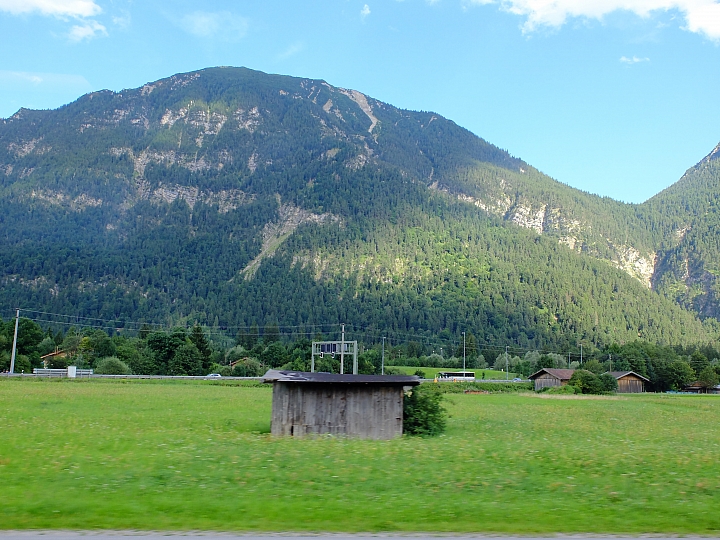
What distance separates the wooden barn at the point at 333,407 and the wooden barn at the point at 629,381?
10600cm

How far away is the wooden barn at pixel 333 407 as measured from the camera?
26828 mm

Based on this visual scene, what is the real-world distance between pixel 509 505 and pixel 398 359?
152777mm

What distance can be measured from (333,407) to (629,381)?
11295 cm

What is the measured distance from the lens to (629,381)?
410ft

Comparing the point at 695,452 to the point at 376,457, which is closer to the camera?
the point at 376,457

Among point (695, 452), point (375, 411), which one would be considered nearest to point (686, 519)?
point (695, 452)

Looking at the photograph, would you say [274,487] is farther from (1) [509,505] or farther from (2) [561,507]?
(2) [561,507]

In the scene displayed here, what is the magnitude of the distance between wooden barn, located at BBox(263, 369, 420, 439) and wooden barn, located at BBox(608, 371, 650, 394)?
348 feet

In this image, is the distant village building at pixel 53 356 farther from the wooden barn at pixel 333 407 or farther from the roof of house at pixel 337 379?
the roof of house at pixel 337 379

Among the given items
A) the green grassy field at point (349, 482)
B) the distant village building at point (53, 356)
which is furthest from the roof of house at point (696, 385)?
the distant village building at point (53, 356)

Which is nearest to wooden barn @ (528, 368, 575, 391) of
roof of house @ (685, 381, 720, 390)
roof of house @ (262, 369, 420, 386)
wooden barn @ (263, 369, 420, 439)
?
roof of house @ (685, 381, 720, 390)

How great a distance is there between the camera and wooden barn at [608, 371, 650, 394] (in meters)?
122

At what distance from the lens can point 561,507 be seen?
14000 millimetres

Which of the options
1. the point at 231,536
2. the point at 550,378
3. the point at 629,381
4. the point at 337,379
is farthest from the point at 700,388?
the point at 231,536
